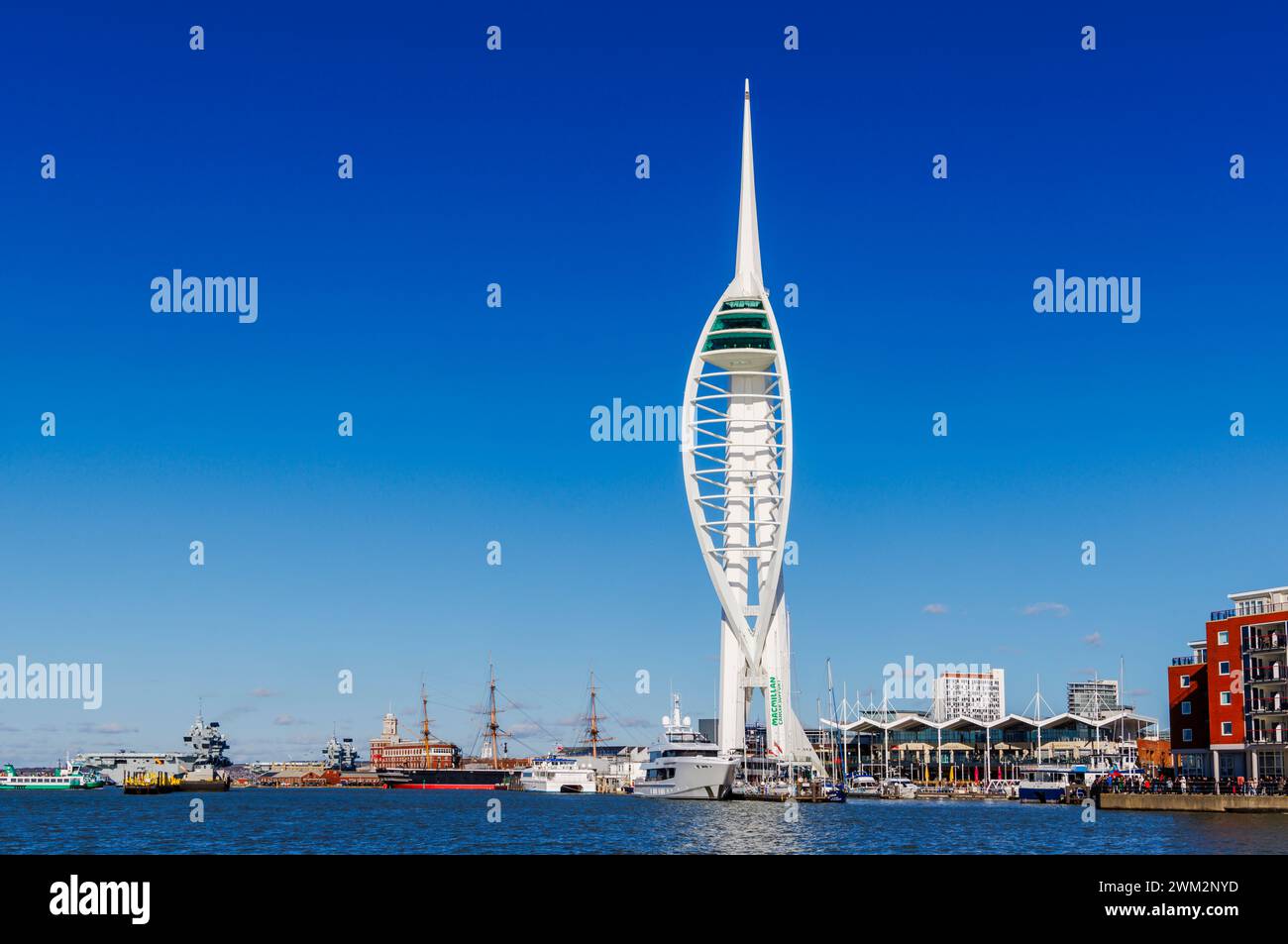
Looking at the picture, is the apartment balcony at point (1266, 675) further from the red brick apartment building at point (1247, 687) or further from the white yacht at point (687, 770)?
the white yacht at point (687, 770)

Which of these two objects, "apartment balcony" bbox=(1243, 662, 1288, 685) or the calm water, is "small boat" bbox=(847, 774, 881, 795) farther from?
"apartment balcony" bbox=(1243, 662, 1288, 685)

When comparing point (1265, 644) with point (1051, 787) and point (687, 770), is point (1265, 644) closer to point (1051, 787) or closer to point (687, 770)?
point (1051, 787)

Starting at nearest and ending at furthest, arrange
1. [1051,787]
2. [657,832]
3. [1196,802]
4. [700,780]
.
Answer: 1. [657,832]
2. [1196,802]
3. [1051,787]
4. [700,780]

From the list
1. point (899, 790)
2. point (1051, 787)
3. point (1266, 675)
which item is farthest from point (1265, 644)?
point (899, 790)
